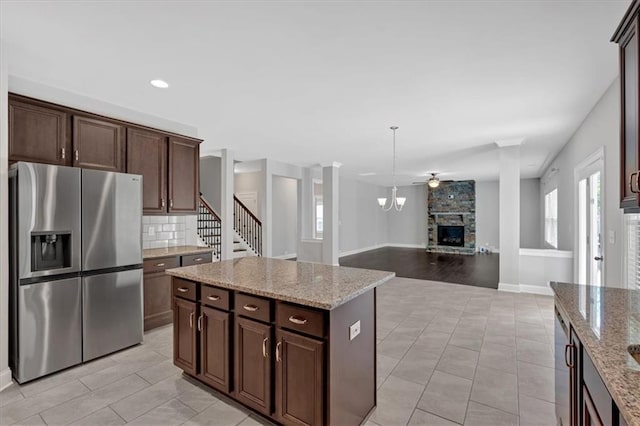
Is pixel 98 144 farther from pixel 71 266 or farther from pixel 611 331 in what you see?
pixel 611 331

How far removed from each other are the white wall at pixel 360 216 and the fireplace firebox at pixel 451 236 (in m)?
2.29

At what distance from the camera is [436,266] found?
8.09m

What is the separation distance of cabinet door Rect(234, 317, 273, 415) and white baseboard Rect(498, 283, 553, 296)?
4952 mm

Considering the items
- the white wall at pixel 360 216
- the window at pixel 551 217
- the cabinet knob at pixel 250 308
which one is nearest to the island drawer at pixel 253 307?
the cabinet knob at pixel 250 308

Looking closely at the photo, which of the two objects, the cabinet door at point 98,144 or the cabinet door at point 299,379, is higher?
the cabinet door at point 98,144

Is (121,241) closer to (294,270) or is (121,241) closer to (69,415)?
(69,415)

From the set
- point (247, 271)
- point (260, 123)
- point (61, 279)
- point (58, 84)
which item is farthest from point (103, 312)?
point (260, 123)

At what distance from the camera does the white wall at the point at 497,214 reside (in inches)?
422

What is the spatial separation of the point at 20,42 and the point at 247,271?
7.95ft

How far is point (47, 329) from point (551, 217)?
388 inches

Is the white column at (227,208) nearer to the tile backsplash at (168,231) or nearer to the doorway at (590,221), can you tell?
the tile backsplash at (168,231)

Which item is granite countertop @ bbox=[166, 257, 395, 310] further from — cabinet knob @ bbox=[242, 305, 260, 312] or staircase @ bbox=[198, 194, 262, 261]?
staircase @ bbox=[198, 194, 262, 261]

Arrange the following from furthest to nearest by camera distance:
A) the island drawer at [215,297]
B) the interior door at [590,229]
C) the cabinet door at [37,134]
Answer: the interior door at [590,229] < the cabinet door at [37,134] < the island drawer at [215,297]

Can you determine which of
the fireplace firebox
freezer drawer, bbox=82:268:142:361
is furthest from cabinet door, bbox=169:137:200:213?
the fireplace firebox
